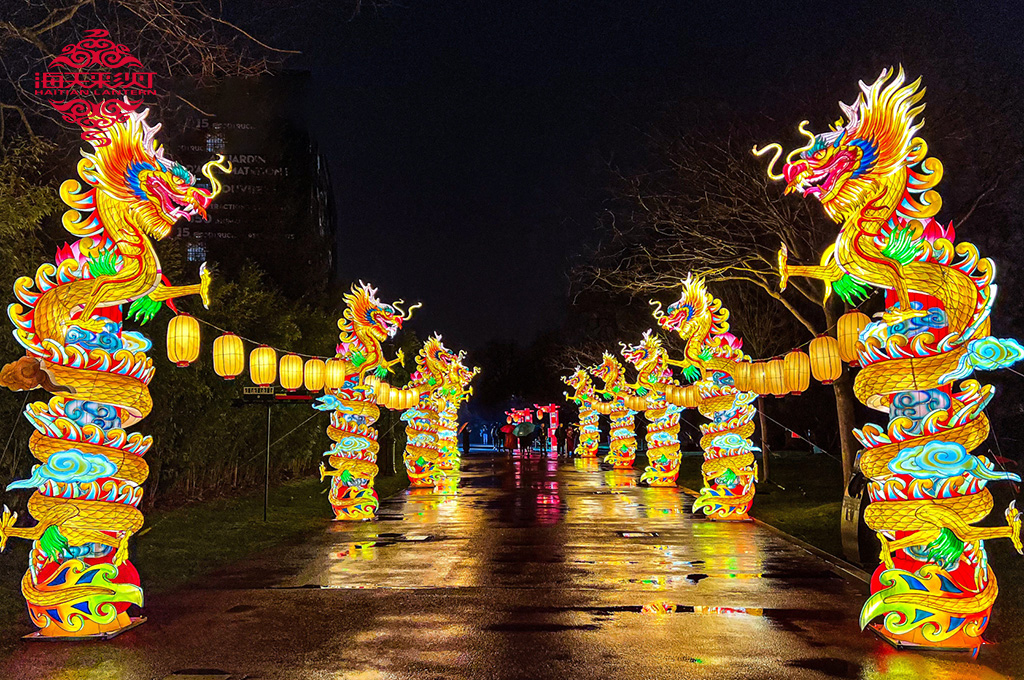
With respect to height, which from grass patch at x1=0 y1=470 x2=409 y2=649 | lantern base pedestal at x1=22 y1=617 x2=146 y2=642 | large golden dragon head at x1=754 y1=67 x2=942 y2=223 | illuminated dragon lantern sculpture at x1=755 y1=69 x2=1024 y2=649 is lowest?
lantern base pedestal at x1=22 y1=617 x2=146 y2=642

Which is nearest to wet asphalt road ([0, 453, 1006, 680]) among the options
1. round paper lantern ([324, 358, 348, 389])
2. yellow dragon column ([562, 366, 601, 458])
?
round paper lantern ([324, 358, 348, 389])

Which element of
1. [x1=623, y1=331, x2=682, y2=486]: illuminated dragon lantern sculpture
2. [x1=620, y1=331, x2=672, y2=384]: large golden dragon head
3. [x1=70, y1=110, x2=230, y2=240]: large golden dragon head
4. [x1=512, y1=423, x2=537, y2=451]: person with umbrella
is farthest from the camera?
[x1=512, y1=423, x2=537, y2=451]: person with umbrella

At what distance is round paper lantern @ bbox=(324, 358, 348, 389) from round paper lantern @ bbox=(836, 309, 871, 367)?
8.93m

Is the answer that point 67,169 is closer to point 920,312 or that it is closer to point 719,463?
point 719,463

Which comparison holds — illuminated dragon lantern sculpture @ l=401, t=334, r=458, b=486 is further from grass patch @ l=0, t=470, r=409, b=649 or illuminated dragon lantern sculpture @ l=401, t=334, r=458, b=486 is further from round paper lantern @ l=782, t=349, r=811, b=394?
round paper lantern @ l=782, t=349, r=811, b=394

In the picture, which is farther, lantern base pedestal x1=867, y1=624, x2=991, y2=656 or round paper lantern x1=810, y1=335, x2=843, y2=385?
round paper lantern x1=810, y1=335, x2=843, y2=385

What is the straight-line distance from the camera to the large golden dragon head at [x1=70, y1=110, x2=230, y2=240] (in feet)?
24.0

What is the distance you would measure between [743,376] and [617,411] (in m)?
19.5

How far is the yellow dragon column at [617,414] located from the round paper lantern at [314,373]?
17829 millimetres

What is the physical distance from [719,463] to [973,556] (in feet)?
32.1

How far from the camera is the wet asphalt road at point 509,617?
6203mm

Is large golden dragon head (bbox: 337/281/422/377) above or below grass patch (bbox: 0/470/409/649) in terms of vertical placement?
above

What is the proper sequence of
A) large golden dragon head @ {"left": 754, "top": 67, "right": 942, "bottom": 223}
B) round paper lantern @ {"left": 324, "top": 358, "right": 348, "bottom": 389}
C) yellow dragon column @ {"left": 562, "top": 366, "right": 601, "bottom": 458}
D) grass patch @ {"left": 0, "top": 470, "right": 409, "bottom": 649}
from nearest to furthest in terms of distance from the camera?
large golden dragon head @ {"left": 754, "top": 67, "right": 942, "bottom": 223} < grass patch @ {"left": 0, "top": 470, "right": 409, "bottom": 649} < round paper lantern @ {"left": 324, "top": 358, "right": 348, "bottom": 389} < yellow dragon column @ {"left": 562, "top": 366, "right": 601, "bottom": 458}

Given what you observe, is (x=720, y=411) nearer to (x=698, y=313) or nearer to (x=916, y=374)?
(x=698, y=313)
